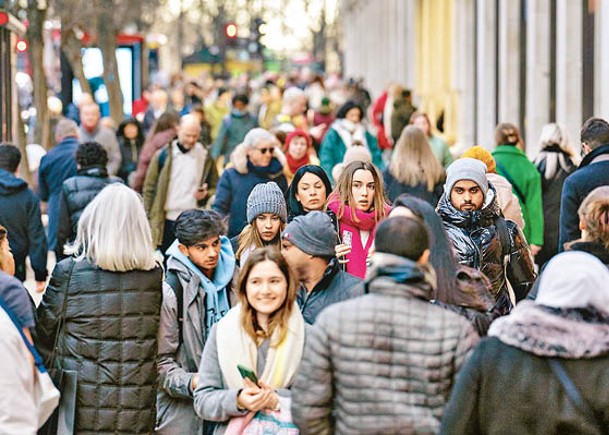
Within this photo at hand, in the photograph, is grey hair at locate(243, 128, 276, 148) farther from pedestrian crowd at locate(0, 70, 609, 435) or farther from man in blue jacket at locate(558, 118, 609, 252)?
man in blue jacket at locate(558, 118, 609, 252)

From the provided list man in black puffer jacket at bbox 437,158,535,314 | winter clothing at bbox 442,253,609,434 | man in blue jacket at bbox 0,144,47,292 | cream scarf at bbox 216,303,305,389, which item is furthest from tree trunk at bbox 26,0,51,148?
winter clothing at bbox 442,253,609,434

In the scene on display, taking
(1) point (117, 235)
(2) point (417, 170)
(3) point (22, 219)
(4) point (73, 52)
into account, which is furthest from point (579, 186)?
(4) point (73, 52)

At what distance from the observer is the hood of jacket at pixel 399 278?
561 cm

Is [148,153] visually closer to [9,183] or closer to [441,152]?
[441,152]

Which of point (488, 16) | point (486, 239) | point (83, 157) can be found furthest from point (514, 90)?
point (486, 239)

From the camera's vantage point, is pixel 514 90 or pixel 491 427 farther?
pixel 514 90

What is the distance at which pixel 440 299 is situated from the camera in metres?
6.37

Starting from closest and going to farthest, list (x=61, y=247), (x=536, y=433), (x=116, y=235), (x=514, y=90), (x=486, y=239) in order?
(x=536, y=433) → (x=116, y=235) → (x=486, y=239) → (x=61, y=247) → (x=514, y=90)

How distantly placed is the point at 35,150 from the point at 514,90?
8.56 metres

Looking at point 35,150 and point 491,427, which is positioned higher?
point 35,150

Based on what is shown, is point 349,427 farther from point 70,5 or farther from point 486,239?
point 70,5

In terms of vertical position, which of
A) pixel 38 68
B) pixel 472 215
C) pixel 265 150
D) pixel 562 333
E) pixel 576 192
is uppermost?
pixel 38 68

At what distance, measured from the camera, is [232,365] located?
645cm

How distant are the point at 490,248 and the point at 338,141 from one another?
26.7ft
